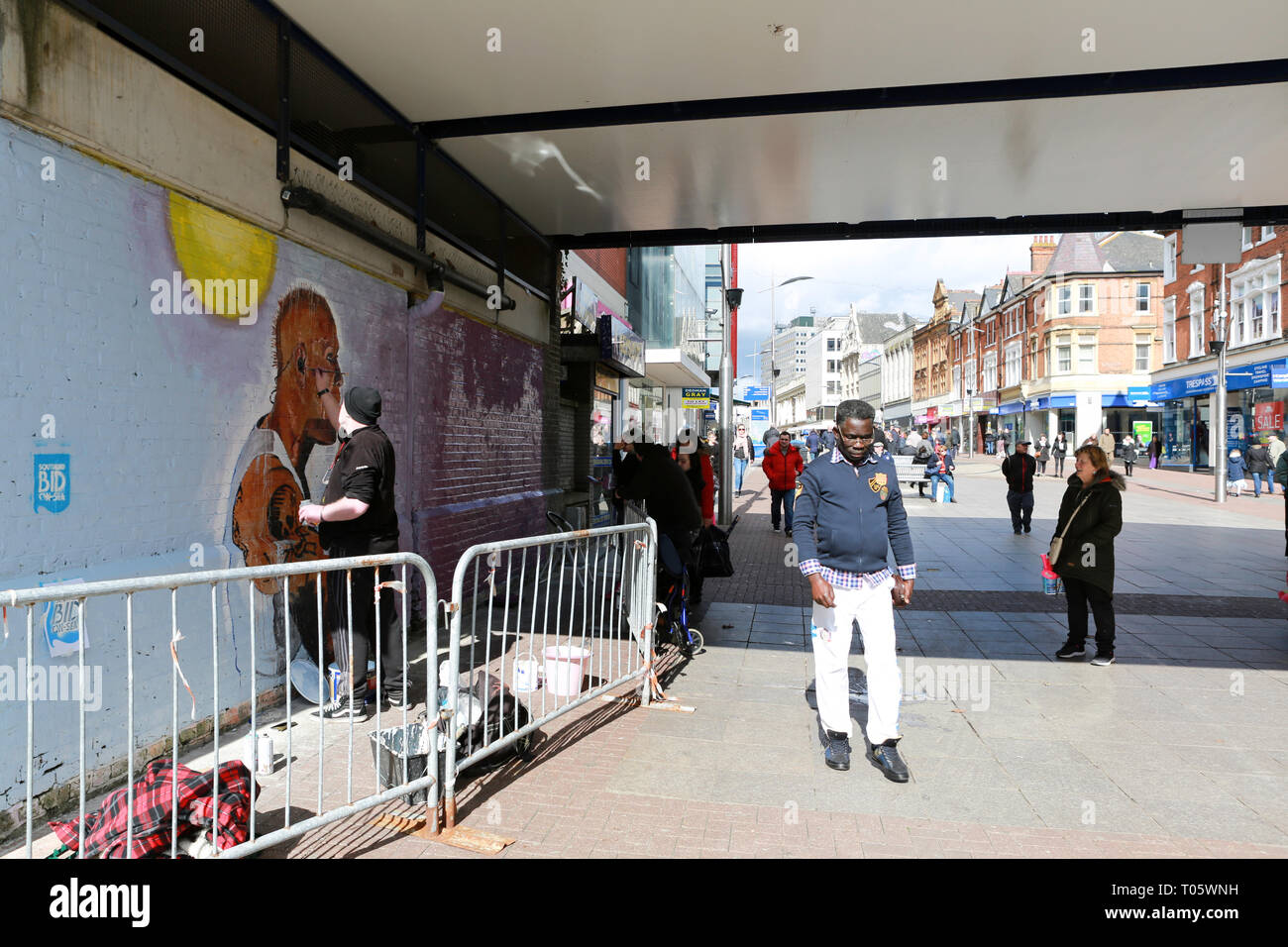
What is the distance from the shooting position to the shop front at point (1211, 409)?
1118 inches

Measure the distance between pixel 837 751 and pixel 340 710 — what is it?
2913 millimetres

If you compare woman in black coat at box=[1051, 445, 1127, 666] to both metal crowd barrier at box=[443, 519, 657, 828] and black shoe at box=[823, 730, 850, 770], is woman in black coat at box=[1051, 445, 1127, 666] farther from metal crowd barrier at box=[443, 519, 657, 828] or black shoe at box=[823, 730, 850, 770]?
metal crowd barrier at box=[443, 519, 657, 828]

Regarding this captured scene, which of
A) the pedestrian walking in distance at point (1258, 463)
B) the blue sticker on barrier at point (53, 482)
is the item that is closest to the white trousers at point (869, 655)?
the blue sticker on barrier at point (53, 482)

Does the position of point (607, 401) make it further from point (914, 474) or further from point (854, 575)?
point (854, 575)

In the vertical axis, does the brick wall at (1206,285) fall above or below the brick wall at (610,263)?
above

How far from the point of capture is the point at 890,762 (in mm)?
4137

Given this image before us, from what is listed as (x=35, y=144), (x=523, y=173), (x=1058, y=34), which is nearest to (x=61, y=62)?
(x=35, y=144)

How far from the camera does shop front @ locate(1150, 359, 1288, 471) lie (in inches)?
1118

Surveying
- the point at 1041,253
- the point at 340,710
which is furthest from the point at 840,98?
the point at 1041,253

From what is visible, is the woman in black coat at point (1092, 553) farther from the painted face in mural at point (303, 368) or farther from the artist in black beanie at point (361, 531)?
the painted face in mural at point (303, 368)

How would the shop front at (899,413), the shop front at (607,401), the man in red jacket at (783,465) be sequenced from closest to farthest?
the shop front at (607,401) → the man in red jacket at (783,465) → the shop front at (899,413)

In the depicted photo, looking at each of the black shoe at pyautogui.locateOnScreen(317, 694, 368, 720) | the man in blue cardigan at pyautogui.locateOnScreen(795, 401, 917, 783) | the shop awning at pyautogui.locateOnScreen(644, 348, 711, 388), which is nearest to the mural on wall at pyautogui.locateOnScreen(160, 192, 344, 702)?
the black shoe at pyautogui.locateOnScreen(317, 694, 368, 720)

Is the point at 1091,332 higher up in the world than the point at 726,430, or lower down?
higher up
